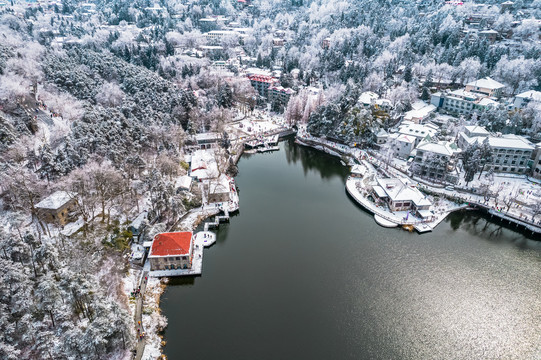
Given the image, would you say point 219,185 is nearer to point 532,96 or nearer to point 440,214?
point 440,214

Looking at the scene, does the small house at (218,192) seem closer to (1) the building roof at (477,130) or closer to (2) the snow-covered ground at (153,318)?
(2) the snow-covered ground at (153,318)

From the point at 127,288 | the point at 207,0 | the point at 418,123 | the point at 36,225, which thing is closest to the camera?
the point at 127,288

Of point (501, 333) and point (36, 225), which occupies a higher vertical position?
point (36, 225)

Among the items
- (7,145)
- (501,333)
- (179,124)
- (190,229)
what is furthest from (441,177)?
(7,145)

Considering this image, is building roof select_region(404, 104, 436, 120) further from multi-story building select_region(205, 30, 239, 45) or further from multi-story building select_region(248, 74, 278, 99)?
multi-story building select_region(205, 30, 239, 45)

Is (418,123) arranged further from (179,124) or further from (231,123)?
(179,124)

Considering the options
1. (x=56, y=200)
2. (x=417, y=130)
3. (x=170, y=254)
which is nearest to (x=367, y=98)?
(x=417, y=130)
